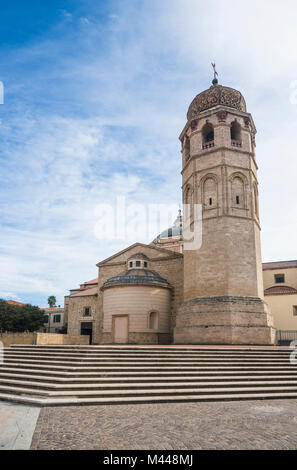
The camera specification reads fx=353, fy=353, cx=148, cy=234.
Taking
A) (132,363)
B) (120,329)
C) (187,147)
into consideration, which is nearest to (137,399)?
(132,363)

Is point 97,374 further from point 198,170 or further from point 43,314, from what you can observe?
point 43,314

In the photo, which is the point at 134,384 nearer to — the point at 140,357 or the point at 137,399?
the point at 137,399

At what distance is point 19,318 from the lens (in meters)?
50.2

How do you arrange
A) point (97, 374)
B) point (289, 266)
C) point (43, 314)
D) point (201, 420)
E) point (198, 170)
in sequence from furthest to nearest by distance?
point (43, 314)
point (289, 266)
point (198, 170)
point (97, 374)
point (201, 420)

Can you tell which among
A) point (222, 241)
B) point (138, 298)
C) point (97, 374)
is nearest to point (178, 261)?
point (138, 298)

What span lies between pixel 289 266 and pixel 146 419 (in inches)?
1282

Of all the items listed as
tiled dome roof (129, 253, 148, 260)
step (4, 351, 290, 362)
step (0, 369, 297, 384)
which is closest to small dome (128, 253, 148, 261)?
tiled dome roof (129, 253, 148, 260)

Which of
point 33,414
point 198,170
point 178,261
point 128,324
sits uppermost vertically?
point 198,170

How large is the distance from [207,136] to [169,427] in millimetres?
22571

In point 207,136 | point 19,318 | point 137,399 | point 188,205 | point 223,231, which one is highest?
point 207,136

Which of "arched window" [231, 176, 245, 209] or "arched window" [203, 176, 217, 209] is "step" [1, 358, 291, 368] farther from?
"arched window" [203, 176, 217, 209]

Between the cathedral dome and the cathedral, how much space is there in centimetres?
8

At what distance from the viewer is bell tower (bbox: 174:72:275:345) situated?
20.6 metres
